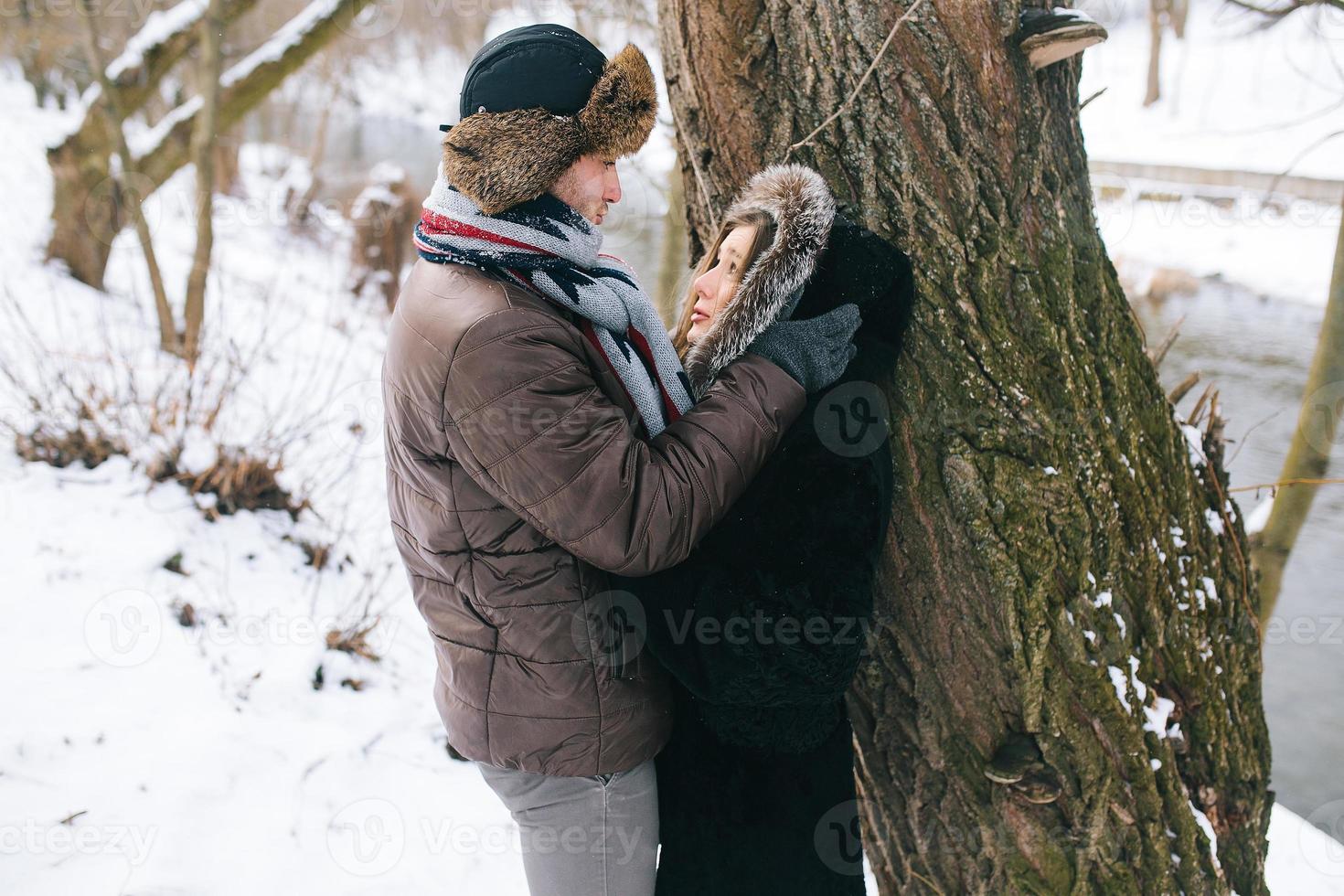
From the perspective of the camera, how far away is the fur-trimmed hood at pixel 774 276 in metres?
1.51

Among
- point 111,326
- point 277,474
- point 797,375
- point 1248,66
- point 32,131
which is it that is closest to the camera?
point 797,375

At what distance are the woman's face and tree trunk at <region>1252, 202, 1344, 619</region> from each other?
2548 millimetres

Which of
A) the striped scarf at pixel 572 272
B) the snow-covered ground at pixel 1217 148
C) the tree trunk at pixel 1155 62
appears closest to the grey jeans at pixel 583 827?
the striped scarf at pixel 572 272

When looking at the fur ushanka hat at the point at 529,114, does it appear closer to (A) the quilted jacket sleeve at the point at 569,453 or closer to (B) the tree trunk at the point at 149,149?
(A) the quilted jacket sleeve at the point at 569,453

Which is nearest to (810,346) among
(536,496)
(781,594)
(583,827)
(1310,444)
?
(781,594)

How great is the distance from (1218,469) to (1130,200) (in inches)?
586

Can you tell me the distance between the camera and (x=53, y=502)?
361 cm

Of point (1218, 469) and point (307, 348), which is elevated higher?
point (1218, 469)

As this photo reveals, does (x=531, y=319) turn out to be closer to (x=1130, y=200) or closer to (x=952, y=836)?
(x=952, y=836)

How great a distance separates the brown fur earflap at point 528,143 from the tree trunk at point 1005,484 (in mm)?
599

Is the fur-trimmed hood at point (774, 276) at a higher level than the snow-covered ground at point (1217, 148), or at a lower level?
higher

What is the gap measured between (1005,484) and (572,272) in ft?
3.33

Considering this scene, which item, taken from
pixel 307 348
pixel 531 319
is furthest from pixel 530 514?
pixel 307 348

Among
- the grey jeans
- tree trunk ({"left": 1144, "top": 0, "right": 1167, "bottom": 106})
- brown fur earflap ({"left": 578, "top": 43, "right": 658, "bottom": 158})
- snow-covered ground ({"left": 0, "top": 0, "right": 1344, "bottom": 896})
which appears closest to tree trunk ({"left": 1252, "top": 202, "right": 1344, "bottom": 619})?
snow-covered ground ({"left": 0, "top": 0, "right": 1344, "bottom": 896})
